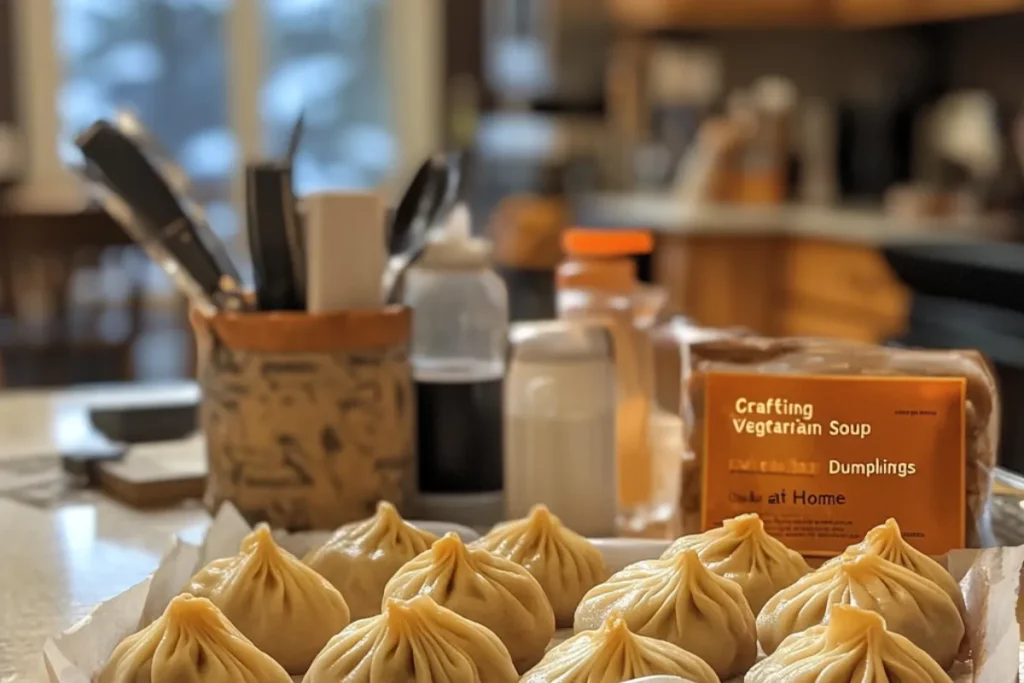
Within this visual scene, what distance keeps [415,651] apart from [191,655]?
123 mm

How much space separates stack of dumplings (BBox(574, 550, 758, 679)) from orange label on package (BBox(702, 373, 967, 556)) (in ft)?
0.42

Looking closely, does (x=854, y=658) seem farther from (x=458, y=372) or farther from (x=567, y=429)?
(x=458, y=372)

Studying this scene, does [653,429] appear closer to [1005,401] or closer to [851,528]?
[851,528]

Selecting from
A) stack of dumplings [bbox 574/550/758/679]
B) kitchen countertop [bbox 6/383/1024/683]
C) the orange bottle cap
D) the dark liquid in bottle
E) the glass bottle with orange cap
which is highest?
the orange bottle cap

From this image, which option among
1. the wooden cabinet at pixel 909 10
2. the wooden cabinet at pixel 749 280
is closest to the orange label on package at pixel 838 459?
the wooden cabinet at pixel 749 280

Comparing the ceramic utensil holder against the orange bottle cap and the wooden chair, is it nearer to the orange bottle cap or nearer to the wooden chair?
the orange bottle cap

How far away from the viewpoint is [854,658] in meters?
0.66

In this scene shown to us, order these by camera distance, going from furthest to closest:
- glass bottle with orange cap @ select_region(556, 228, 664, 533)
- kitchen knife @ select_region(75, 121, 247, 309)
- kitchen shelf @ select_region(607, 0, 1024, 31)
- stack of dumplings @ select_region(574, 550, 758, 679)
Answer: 1. kitchen shelf @ select_region(607, 0, 1024, 31)
2. glass bottle with orange cap @ select_region(556, 228, 664, 533)
3. kitchen knife @ select_region(75, 121, 247, 309)
4. stack of dumplings @ select_region(574, 550, 758, 679)

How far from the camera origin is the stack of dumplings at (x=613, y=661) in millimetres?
664

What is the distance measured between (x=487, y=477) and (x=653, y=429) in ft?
0.56

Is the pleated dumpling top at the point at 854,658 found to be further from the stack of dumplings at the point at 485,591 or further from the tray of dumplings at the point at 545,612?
the stack of dumplings at the point at 485,591

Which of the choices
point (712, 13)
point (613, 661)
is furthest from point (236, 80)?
point (613, 661)

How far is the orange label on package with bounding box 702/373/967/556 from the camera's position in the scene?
898 mm

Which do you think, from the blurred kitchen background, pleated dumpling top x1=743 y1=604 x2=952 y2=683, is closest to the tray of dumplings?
pleated dumpling top x1=743 y1=604 x2=952 y2=683
